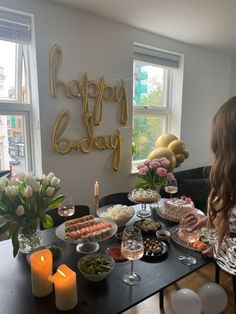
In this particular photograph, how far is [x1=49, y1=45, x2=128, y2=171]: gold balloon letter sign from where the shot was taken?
195 centimetres

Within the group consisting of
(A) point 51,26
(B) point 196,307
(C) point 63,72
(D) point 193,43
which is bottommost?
(B) point 196,307

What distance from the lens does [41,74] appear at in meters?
1.89

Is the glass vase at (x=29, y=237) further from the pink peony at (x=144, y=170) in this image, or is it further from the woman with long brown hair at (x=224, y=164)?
the pink peony at (x=144, y=170)

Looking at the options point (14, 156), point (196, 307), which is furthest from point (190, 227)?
point (14, 156)

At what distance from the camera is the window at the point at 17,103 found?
6.33 feet

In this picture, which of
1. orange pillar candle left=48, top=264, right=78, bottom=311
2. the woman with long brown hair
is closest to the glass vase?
orange pillar candle left=48, top=264, right=78, bottom=311

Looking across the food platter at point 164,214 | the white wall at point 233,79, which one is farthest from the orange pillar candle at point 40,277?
the white wall at point 233,79

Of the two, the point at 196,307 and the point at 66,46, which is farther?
the point at 66,46

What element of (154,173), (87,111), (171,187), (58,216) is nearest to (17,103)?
(87,111)

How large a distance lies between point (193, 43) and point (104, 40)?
1298 mm

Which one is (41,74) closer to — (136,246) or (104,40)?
(104,40)

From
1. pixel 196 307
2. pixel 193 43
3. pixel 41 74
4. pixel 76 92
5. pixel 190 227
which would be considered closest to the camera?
pixel 190 227

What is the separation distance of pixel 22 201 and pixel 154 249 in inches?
25.8

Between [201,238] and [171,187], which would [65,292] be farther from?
[171,187]
